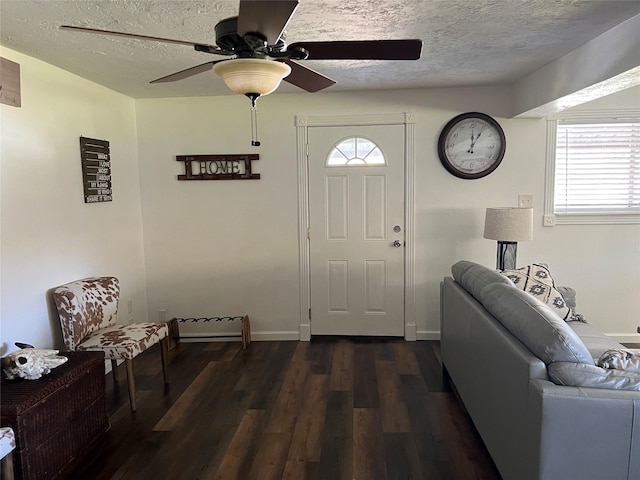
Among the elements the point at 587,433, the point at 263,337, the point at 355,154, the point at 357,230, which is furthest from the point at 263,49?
the point at 263,337

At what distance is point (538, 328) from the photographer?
186cm

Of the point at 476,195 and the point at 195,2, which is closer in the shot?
the point at 195,2

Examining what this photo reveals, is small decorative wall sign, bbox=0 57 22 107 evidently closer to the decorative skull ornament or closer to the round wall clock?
the decorative skull ornament

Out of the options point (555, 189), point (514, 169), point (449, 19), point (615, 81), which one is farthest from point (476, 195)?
point (449, 19)

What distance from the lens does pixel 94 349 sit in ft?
9.72

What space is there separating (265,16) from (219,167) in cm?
289

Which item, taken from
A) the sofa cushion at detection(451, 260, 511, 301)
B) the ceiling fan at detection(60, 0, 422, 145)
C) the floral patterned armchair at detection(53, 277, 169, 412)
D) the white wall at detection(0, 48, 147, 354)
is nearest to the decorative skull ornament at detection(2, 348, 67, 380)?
the white wall at detection(0, 48, 147, 354)

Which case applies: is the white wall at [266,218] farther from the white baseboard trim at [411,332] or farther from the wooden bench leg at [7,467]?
the wooden bench leg at [7,467]

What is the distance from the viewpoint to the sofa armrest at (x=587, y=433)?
5.25 feet

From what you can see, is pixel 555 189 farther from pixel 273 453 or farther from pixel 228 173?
pixel 273 453

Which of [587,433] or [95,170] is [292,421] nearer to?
[587,433]

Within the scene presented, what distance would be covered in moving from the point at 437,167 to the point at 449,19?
1872 mm

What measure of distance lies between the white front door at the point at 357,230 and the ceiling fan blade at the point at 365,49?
2238 millimetres

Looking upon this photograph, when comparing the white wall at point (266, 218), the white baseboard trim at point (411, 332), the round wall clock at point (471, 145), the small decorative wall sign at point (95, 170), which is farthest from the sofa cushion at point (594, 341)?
the small decorative wall sign at point (95, 170)
